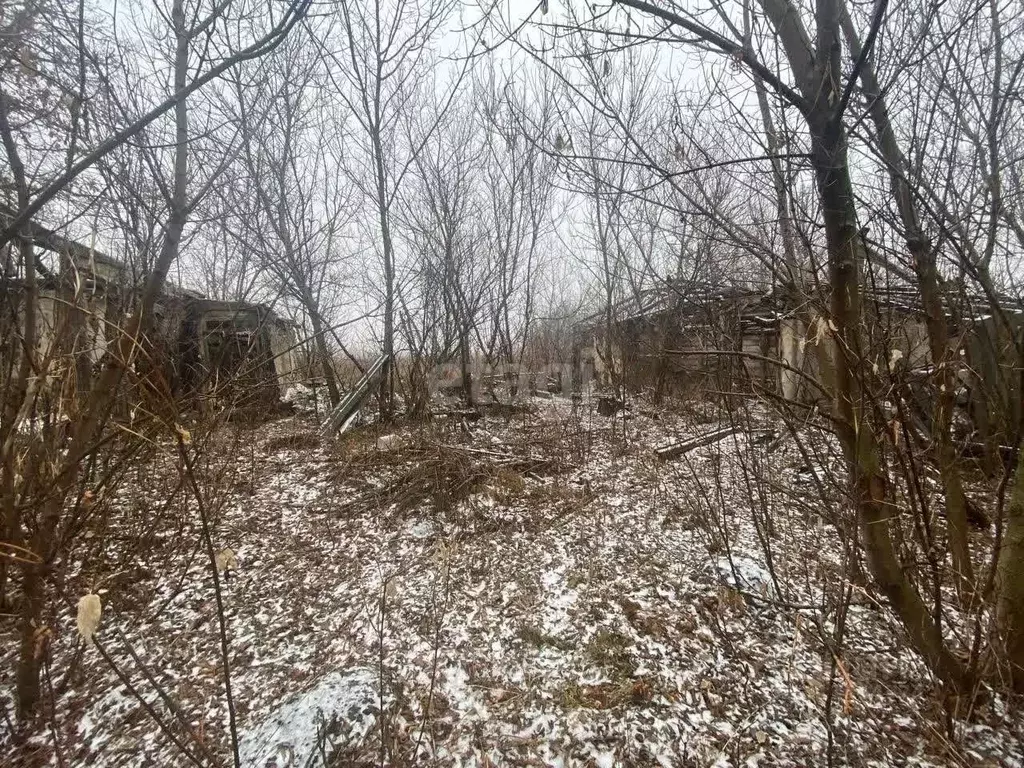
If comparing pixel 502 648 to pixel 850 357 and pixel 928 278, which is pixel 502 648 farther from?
pixel 928 278

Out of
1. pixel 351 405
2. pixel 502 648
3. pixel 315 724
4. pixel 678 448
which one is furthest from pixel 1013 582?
pixel 351 405

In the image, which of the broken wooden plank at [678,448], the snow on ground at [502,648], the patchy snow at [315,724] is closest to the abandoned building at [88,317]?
the snow on ground at [502,648]

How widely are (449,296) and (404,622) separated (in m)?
6.28

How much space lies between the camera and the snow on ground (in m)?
1.65

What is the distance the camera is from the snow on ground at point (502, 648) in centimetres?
165

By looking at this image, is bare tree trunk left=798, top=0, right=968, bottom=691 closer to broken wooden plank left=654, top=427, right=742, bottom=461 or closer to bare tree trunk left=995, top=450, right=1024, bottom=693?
bare tree trunk left=995, top=450, right=1024, bottom=693

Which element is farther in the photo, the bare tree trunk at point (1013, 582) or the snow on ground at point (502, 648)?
the snow on ground at point (502, 648)

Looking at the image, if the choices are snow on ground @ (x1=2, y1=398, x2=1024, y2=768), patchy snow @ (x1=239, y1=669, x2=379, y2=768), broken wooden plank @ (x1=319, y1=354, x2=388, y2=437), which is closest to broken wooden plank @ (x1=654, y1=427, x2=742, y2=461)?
snow on ground @ (x1=2, y1=398, x2=1024, y2=768)

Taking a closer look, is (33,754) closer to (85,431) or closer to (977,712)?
(85,431)

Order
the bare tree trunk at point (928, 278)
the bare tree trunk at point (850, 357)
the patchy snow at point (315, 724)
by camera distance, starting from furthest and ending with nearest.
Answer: the bare tree trunk at point (928, 278) < the patchy snow at point (315, 724) < the bare tree trunk at point (850, 357)

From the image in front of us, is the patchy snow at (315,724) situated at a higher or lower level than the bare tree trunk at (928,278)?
lower

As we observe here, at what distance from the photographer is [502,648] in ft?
7.25

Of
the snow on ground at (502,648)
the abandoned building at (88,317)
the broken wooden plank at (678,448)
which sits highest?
the abandoned building at (88,317)

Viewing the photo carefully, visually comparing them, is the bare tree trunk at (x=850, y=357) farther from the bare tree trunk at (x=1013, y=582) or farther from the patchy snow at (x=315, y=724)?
the patchy snow at (x=315, y=724)
